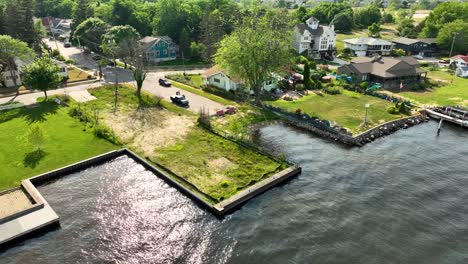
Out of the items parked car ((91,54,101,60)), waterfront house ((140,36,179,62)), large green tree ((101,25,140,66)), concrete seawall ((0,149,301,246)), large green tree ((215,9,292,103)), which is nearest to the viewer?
concrete seawall ((0,149,301,246))

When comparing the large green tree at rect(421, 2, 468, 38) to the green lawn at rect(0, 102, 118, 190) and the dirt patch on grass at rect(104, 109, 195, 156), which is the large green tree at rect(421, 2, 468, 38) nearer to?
the dirt patch on grass at rect(104, 109, 195, 156)

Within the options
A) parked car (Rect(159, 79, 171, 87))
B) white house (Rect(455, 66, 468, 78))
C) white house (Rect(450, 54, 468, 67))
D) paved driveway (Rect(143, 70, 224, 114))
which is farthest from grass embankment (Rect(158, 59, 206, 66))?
white house (Rect(450, 54, 468, 67))

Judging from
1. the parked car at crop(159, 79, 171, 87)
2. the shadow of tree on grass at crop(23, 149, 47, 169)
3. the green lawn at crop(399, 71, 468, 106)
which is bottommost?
the green lawn at crop(399, 71, 468, 106)

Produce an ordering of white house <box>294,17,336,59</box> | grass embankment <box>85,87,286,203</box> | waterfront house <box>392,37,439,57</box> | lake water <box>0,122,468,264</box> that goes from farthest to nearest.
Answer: waterfront house <box>392,37,439,57</box> < white house <box>294,17,336,59</box> < grass embankment <box>85,87,286,203</box> < lake water <box>0,122,468,264</box>

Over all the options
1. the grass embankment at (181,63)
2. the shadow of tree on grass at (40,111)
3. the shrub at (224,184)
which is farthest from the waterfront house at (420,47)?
the shadow of tree on grass at (40,111)

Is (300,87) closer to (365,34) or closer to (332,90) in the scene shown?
(332,90)

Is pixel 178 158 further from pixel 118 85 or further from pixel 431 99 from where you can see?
pixel 431 99
